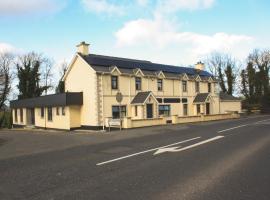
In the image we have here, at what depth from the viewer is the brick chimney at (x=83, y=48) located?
36.0m

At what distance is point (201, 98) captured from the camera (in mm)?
44656

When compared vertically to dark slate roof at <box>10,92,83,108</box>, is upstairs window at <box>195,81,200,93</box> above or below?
above

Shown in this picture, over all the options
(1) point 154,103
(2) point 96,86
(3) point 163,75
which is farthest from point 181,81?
(2) point 96,86

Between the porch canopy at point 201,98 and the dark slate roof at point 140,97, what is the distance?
1047 centimetres

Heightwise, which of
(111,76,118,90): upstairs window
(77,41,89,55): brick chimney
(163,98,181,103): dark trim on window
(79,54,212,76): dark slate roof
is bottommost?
(163,98,181,103): dark trim on window

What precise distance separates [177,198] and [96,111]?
26.6m

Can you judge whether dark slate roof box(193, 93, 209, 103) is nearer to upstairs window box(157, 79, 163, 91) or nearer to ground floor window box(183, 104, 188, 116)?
ground floor window box(183, 104, 188, 116)

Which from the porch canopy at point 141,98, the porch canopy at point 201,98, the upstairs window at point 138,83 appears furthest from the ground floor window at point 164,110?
the porch canopy at point 201,98

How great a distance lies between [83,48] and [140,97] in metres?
7.95

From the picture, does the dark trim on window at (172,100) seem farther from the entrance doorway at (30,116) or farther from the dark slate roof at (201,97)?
the entrance doorway at (30,116)

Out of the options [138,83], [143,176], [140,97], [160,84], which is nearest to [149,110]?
[140,97]

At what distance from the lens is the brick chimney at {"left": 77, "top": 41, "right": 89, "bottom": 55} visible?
118ft

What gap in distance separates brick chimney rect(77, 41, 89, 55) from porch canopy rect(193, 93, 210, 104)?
1645 cm

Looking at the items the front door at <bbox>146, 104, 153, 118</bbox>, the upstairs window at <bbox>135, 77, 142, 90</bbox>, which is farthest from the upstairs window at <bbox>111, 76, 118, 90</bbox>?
the front door at <bbox>146, 104, 153, 118</bbox>
